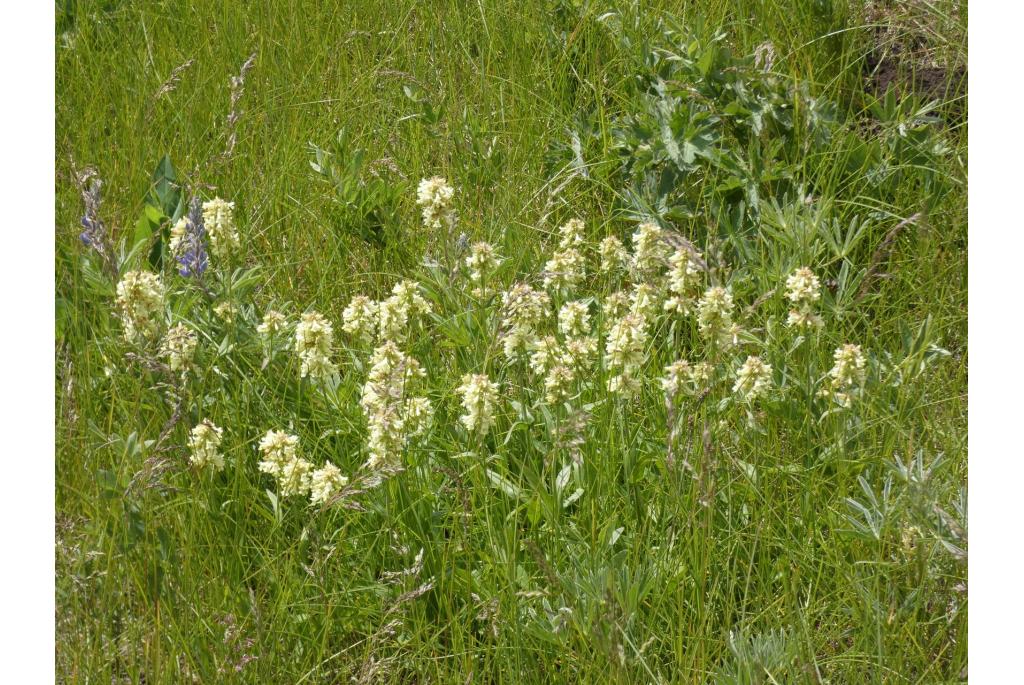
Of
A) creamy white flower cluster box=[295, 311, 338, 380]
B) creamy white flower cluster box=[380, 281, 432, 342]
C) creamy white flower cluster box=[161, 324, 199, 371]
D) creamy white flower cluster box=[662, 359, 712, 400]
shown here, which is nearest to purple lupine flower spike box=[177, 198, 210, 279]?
creamy white flower cluster box=[161, 324, 199, 371]

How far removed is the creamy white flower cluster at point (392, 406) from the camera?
5.42 ft

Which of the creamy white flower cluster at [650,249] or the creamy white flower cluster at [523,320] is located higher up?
the creamy white flower cluster at [650,249]

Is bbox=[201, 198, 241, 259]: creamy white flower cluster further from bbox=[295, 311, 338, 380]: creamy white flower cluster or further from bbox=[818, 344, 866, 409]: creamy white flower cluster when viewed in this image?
bbox=[818, 344, 866, 409]: creamy white flower cluster

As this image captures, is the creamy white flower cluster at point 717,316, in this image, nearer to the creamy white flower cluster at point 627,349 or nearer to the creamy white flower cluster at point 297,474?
the creamy white flower cluster at point 627,349

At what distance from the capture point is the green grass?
5.41 feet

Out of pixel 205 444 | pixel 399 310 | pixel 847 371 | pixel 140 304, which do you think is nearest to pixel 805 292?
pixel 847 371

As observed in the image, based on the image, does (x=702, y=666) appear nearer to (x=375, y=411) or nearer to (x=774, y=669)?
(x=774, y=669)

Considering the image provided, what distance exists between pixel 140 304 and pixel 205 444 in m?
0.30

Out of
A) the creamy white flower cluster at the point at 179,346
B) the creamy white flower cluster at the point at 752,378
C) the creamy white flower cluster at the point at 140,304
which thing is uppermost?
the creamy white flower cluster at the point at 140,304

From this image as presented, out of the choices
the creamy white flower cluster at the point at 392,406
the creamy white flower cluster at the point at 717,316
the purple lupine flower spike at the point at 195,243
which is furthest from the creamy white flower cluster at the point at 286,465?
the creamy white flower cluster at the point at 717,316

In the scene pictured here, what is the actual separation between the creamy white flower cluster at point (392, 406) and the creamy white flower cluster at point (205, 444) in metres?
0.25

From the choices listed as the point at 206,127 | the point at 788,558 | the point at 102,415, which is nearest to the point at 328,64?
the point at 206,127

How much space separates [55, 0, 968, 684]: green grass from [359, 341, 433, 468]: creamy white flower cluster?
0.12 m

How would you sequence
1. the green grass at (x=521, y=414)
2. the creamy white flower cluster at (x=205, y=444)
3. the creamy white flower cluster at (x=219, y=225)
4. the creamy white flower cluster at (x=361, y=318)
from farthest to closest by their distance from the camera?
the creamy white flower cluster at (x=219, y=225) → the creamy white flower cluster at (x=361, y=318) → the creamy white flower cluster at (x=205, y=444) → the green grass at (x=521, y=414)
